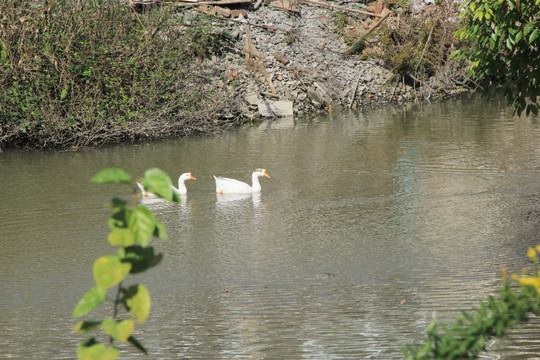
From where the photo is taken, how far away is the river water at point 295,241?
6.29 m

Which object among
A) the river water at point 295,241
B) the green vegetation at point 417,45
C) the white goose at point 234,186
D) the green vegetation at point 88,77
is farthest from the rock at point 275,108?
the white goose at point 234,186

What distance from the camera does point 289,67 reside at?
22.9 meters

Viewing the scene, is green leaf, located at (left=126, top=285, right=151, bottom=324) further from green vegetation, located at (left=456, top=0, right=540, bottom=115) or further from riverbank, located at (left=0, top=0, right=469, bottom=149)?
riverbank, located at (left=0, top=0, right=469, bottom=149)

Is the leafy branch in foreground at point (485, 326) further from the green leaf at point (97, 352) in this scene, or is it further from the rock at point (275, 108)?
the rock at point (275, 108)

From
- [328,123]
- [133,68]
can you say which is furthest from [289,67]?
[133,68]

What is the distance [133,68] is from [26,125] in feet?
9.75

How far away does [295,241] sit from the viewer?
373 inches

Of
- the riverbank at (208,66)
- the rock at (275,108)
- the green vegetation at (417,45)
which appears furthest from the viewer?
the green vegetation at (417,45)

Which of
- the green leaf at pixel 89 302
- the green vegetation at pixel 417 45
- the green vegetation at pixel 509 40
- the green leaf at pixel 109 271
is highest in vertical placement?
the green vegetation at pixel 417 45

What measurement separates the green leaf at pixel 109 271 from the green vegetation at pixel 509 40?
5660 millimetres

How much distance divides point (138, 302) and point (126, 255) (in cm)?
19

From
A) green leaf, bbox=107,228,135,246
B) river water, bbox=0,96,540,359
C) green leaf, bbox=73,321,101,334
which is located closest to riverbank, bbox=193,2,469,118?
river water, bbox=0,96,540,359

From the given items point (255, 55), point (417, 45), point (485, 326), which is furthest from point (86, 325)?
point (417, 45)

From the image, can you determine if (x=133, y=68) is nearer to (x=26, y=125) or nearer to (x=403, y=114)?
(x=26, y=125)
